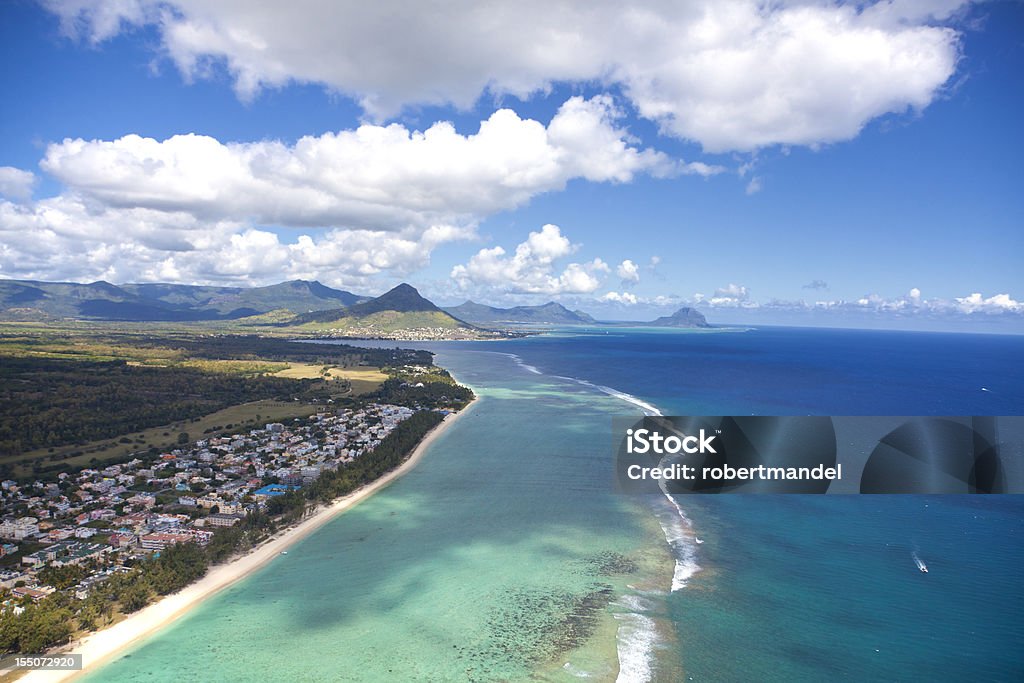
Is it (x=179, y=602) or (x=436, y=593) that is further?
(x=436, y=593)

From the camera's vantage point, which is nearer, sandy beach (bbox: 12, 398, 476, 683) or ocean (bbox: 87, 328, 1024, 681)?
ocean (bbox: 87, 328, 1024, 681)

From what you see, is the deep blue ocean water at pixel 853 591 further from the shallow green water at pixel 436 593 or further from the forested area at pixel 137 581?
the forested area at pixel 137 581

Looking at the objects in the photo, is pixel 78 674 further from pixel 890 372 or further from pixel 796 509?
pixel 890 372

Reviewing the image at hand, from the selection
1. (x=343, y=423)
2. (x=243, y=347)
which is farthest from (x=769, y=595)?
(x=243, y=347)

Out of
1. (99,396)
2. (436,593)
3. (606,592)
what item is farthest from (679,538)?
(99,396)

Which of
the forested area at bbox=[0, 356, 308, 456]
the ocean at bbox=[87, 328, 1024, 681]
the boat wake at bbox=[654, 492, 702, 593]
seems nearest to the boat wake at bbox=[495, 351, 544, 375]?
the forested area at bbox=[0, 356, 308, 456]

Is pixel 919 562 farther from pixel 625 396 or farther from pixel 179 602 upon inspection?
pixel 625 396

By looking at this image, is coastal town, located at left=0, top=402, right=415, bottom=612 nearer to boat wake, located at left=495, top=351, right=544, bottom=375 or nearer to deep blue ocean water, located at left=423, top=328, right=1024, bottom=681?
deep blue ocean water, located at left=423, top=328, right=1024, bottom=681
